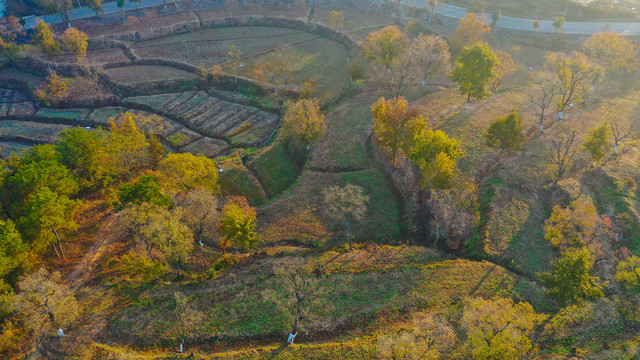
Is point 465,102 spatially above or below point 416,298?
above

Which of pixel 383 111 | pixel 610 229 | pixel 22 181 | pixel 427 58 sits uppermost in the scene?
pixel 427 58

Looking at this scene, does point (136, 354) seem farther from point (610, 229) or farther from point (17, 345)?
point (610, 229)

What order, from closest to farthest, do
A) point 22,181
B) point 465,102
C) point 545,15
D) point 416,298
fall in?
point 416,298 < point 22,181 < point 465,102 < point 545,15

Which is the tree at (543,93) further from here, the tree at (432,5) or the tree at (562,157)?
the tree at (432,5)

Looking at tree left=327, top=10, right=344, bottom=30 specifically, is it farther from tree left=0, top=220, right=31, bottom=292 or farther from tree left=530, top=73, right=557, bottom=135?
tree left=0, top=220, right=31, bottom=292

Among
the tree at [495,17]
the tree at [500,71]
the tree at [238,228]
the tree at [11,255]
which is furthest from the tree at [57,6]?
the tree at [495,17]

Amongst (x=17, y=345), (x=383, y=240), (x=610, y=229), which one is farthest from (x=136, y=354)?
(x=610, y=229)
